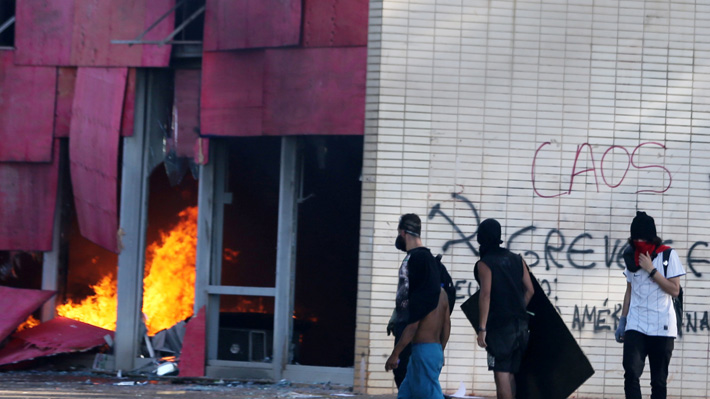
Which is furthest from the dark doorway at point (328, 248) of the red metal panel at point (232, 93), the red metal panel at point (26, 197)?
the red metal panel at point (26, 197)

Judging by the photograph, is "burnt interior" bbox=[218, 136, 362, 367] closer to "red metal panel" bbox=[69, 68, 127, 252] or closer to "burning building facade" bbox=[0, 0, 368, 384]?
"burning building facade" bbox=[0, 0, 368, 384]

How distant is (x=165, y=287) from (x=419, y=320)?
15.9ft

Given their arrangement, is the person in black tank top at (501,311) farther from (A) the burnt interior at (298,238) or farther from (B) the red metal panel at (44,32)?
(B) the red metal panel at (44,32)

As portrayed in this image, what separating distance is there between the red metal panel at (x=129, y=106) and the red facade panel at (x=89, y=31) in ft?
0.52

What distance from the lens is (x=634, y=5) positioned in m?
8.98

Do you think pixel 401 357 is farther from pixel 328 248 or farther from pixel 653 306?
pixel 328 248

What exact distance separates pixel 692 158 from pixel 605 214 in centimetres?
104

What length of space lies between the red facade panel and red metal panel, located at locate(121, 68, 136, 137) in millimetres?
157

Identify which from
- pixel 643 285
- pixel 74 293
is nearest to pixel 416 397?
Result: pixel 643 285

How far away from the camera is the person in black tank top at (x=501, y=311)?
21.0 ft

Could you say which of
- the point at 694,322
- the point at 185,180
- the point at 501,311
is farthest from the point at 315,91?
the point at 694,322

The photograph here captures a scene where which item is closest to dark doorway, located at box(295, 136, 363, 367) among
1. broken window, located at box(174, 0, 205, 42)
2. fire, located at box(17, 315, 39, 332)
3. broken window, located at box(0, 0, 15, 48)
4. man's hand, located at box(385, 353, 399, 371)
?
broken window, located at box(174, 0, 205, 42)

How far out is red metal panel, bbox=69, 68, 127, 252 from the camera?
971 cm

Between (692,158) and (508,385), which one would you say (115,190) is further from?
(692,158)
